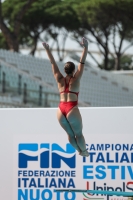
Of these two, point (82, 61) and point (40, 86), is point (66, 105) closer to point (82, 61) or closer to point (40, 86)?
point (82, 61)

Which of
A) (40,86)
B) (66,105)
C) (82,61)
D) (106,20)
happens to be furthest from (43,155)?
(106,20)

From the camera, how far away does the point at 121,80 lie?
27719mm

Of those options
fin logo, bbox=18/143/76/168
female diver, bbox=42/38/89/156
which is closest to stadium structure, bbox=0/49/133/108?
fin logo, bbox=18/143/76/168

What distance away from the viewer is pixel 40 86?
1994 centimetres

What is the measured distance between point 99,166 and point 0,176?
95cm

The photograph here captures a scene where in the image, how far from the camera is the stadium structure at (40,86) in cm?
1842

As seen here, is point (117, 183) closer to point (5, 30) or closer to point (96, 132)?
point (96, 132)

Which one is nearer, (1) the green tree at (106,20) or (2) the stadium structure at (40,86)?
(2) the stadium structure at (40,86)

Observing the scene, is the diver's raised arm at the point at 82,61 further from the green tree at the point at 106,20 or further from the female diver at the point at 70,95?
the green tree at the point at 106,20

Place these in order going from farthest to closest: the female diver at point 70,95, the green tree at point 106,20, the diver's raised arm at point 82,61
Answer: the green tree at point 106,20, the female diver at point 70,95, the diver's raised arm at point 82,61

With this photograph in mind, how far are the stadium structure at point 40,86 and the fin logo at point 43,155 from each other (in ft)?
34.3

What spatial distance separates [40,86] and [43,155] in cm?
1384

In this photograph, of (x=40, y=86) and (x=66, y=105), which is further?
(x=40, y=86)

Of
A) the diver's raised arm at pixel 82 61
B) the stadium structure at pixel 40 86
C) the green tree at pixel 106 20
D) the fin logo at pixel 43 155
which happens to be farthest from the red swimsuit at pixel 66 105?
the green tree at pixel 106 20
